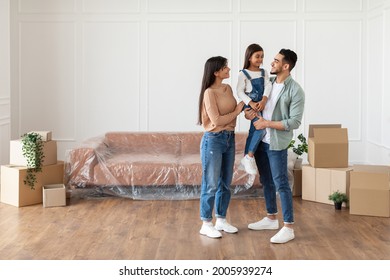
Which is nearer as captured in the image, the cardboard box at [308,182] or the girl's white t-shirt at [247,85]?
the girl's white t-shirt at [247,85]

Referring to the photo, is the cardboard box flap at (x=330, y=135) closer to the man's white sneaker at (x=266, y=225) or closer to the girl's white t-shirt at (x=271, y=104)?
the man's white sneaker at (x=266, y=225)

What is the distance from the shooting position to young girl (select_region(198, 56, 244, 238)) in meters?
4.21

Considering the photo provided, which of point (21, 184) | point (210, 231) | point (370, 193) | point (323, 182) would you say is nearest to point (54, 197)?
point (21, 184)

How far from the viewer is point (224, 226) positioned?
4.46 metres

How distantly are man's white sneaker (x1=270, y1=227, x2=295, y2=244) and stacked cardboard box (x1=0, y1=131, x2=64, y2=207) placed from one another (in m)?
2.40

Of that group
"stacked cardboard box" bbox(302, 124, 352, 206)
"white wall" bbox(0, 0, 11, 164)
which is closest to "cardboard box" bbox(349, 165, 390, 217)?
"stacked cardboard box" bbox(302, 124, 352, 206)

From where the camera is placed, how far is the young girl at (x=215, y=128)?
13.8ft

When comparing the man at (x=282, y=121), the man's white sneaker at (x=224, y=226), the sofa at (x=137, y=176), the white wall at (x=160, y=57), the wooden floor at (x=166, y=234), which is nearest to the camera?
the wooden floor at (x=166, y=234)

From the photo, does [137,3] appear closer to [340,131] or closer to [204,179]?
[340,131]

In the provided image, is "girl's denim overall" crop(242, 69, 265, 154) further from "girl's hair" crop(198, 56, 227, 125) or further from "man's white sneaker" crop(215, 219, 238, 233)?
"man's white sneaker" crop(215, 219, 238, 233)

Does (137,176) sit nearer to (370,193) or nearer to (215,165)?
(215,165)

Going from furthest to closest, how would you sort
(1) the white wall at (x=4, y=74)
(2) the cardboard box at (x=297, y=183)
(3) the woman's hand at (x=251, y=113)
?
(1) the white wall at (x=4, y=74)
(2) the cardboard box at (x=297, y=183)
(3) the woman's hand at (x=251, y=113)

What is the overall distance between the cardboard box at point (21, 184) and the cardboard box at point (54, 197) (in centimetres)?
16

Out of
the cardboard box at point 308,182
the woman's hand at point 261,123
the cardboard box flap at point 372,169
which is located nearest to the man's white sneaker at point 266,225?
the woman's hand at point 261,123
